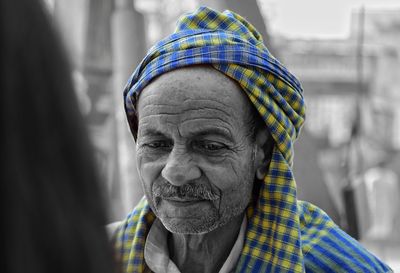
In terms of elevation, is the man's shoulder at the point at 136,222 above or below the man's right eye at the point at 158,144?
below

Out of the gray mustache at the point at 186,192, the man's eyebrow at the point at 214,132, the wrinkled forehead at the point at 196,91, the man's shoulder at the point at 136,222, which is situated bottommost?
the man's shoulder at the point at 136,222

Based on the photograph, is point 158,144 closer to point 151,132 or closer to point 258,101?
point 151,132

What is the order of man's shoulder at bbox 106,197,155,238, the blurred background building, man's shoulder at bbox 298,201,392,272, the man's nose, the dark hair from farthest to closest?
the blurred background building → man's shoulder at bbox 106,197,155,238 → man's shoulder at bbox 298,201,392,272 → the man's nose → the dark hair

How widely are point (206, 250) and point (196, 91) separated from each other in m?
0.51

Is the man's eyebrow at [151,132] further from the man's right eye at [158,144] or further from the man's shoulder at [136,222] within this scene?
the man's shoulder at [136,222]

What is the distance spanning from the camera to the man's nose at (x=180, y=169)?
1.89 meters

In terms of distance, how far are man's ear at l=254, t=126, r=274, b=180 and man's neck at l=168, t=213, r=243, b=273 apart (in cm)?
18

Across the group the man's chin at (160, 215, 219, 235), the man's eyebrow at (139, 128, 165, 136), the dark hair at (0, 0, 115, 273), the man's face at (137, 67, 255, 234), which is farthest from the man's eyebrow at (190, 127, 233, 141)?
the dark hair at (0, 0, 115, 273)

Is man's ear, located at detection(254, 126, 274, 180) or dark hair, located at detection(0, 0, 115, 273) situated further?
man's ear, located at detection(254, 126, 274, 180)

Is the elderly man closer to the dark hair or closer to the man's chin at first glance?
the man's chin

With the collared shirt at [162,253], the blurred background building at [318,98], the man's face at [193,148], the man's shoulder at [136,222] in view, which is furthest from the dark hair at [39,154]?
the man's shoulder at [136,222]

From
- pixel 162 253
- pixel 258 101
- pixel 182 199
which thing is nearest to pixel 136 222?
pixel 162 253

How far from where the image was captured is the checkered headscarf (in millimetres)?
1937

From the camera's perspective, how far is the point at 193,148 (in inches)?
77.0
